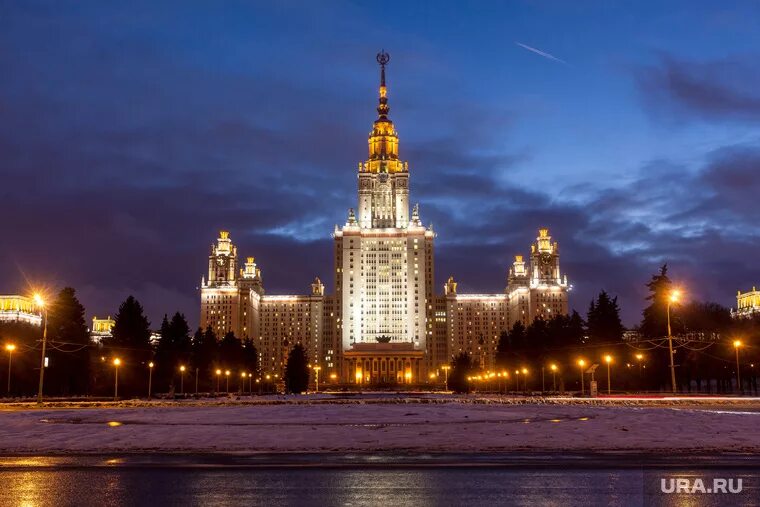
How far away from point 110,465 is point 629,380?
9561 centimetres

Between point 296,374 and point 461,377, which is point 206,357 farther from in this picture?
point 461,377

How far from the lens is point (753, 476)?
15.8 meters

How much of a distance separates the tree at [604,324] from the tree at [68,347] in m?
73.0

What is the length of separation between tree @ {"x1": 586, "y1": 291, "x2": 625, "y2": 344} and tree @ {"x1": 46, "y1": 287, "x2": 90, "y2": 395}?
73.0 metres

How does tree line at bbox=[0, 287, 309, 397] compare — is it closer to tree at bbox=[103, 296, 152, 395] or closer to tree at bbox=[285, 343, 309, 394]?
tree at bbox=[103, 296, 152, 395]

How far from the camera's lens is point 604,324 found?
112m

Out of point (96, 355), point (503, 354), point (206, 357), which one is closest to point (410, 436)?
point (96, 355)

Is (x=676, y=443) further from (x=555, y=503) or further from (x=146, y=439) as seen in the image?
(x=146, y=439)

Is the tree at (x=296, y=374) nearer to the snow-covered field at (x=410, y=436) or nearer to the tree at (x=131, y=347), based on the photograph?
the tree at (x=131, y=347)

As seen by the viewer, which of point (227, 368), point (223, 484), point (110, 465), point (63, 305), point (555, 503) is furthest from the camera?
point (227, 368)

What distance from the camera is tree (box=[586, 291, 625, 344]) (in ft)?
360

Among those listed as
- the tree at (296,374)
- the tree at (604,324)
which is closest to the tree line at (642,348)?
the tree at (604,324)

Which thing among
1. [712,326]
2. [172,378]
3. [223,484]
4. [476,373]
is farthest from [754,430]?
[476,373]

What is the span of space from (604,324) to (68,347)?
3028 inches
